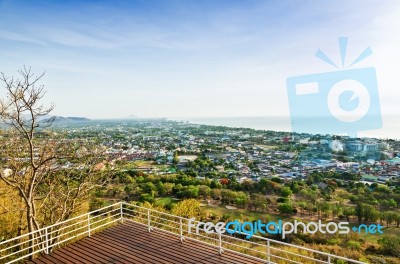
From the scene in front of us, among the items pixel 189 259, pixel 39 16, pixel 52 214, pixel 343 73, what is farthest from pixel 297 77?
pixel 39 16

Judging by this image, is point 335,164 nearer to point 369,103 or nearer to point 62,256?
point 369,103

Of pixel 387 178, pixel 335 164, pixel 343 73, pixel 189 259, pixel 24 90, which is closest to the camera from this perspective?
pixel 189 259

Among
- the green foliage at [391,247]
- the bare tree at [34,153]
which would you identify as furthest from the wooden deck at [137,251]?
the green foliage at [391,247]

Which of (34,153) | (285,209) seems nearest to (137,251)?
(34,153)

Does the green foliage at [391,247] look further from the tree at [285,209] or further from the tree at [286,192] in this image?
the tree at [286,192]

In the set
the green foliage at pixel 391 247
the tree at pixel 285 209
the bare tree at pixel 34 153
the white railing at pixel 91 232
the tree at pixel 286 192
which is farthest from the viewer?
the tree at pixel 286 192

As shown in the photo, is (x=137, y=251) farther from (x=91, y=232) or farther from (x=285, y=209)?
(x=285, y=209)

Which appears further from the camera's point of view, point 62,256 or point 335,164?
point 335,164
